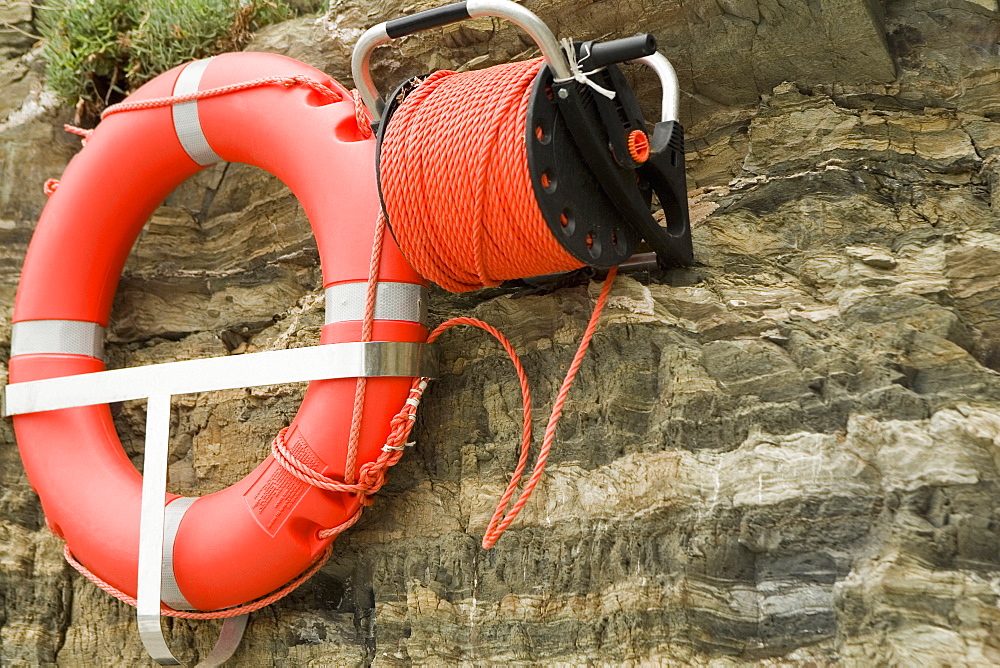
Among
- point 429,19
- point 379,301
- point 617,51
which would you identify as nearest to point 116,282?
point 379,301

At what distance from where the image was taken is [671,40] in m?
1.85

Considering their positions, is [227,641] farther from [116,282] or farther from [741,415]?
[741,415]

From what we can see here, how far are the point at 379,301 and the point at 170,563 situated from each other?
2.16 ft

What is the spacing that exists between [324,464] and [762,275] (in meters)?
0.89

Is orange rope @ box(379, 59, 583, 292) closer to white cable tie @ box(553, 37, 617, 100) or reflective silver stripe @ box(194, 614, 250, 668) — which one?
white cable tie @ box(553, 37, 617, 100)

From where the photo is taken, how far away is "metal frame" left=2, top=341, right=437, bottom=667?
176 cm

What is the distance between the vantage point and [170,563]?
5.99ft

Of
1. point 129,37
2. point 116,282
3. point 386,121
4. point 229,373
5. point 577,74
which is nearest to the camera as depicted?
point 577,74

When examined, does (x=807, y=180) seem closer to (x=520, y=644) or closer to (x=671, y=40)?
(x=671, y=40)

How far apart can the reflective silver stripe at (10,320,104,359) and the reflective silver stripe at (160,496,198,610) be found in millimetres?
464

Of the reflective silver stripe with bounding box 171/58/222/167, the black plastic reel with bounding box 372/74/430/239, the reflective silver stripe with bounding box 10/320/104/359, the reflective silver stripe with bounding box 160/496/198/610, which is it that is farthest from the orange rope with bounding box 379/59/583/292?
the reflective silver stripe with bounding box 10/320/104/359

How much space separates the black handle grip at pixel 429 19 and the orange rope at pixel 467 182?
99 mm

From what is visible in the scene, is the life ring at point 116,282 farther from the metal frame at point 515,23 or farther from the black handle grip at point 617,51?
the black handle grip at point 617,51

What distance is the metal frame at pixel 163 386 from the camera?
1758 millimetres
